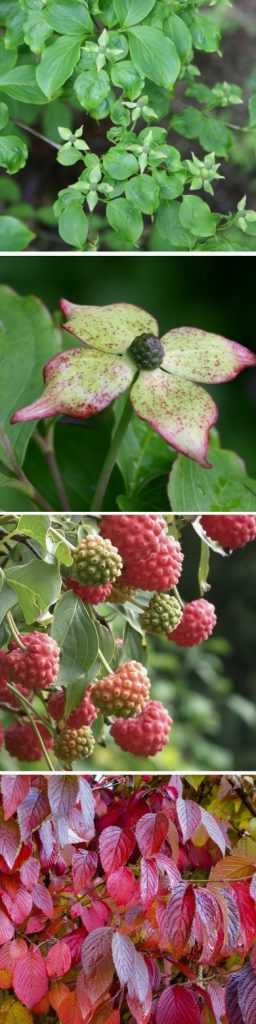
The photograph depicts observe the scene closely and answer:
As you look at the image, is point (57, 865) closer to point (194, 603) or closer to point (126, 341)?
point (194, 603)

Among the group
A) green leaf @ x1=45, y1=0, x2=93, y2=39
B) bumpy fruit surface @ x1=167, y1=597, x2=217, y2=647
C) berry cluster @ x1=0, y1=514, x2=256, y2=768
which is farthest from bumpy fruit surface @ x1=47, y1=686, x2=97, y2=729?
green leaf @ x1=45, y1=0, x2=93, y2=39

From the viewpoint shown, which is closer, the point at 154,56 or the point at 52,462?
the point at 52,462

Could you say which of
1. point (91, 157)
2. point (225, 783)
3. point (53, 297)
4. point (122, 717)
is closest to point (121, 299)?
point (53, 297)

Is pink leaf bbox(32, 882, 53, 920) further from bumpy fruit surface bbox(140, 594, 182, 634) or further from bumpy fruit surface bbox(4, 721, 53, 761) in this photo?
bumpy fruit surface bbox(140, 594, 182, 634)

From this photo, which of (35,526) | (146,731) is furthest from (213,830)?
(35,526)

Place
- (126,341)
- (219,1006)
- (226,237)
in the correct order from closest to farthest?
1. (126,341)
2. (219,1006)
3. (226,237)

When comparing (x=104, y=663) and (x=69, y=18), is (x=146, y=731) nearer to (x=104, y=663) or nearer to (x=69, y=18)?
(x=104, y=663)

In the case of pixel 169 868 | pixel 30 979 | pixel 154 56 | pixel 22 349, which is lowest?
pixel 30 979
